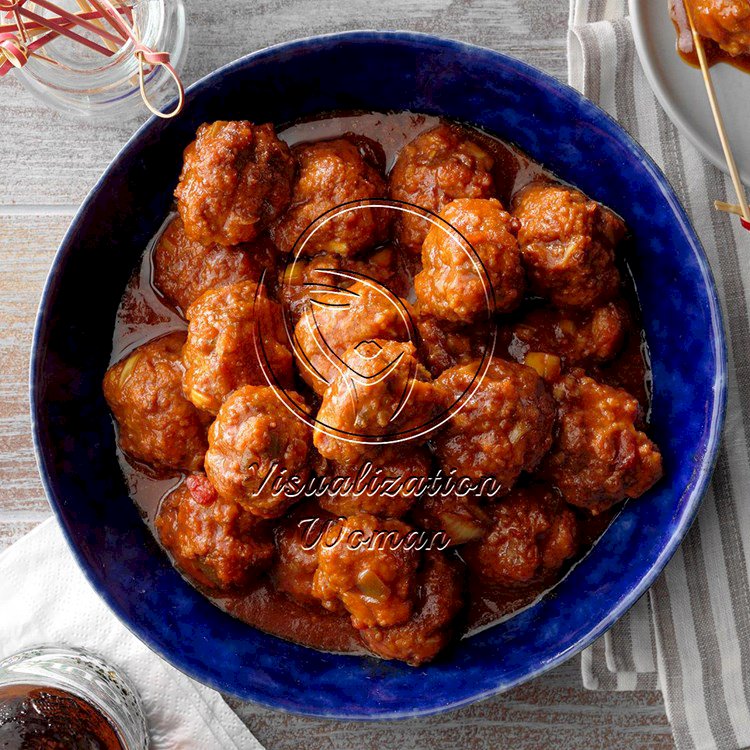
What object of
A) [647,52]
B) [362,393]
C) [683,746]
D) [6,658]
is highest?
[647,52]

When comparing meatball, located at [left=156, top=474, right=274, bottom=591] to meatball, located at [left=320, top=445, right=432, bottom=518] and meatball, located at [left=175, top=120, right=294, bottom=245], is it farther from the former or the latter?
meatball, located at [left=175, top=120, right=294, bottom=245]

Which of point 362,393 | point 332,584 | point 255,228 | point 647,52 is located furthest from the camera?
point 647,52

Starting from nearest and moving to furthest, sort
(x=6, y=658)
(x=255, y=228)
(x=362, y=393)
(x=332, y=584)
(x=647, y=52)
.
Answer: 1. (x=362, y=393)
2. (x=332, y=584)
3. (x=255, y=228)
4. (x=647, y=52)
5. (x=6, y=658)

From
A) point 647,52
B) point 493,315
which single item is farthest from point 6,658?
point 647,52

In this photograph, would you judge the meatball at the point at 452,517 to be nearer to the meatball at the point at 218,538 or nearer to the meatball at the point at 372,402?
the meatball at the point at 372,402

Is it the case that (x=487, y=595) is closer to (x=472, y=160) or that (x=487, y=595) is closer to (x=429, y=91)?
(x=472, y=160)

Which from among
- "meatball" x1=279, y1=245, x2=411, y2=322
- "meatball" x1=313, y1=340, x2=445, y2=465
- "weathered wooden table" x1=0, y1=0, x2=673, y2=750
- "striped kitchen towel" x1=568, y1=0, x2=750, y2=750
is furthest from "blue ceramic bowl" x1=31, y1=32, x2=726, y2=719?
"meatball" x1=313, y1=340, x2=445, y2=465

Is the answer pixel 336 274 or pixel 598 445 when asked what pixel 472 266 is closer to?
pixel 336 274

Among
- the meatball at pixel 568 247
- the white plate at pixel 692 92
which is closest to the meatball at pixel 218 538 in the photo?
the meatball at pixel 568 247
